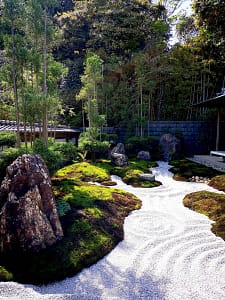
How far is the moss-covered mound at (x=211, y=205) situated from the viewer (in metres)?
4.27

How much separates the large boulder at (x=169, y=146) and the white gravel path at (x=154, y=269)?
681 cm

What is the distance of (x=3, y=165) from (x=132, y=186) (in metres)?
3.75

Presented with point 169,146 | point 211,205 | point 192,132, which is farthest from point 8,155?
point 192,132

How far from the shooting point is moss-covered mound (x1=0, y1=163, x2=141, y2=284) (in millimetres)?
2902

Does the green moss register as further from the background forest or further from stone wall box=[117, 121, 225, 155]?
stone wall box=[117, 121, 225, 155]

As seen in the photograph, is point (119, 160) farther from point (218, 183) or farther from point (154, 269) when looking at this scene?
point (154, 269)

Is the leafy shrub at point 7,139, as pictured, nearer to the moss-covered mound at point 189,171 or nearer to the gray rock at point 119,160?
the gray rock at point 119,160

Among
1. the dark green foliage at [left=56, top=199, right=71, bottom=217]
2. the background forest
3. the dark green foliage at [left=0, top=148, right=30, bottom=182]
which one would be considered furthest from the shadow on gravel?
the background forest

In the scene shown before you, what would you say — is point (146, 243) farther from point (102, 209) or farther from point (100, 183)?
point (100, 183)

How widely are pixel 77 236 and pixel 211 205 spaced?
3.27 m

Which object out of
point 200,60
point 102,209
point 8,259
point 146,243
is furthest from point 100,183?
point 200,60

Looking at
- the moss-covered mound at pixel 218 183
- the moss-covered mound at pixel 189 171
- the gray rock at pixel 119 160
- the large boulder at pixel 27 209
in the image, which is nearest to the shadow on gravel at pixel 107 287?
the large boulder at pixel 27 209

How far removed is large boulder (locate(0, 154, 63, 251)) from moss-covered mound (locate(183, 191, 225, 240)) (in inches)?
112

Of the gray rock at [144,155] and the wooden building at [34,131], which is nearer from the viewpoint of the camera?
the wooden building at [34,131]
